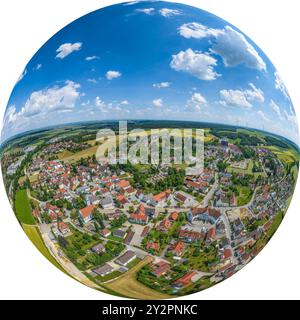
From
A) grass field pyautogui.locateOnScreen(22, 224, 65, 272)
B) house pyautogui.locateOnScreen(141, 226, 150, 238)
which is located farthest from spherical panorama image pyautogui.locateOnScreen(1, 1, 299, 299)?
grass field pyautogui.locateOnScreen(22, 224, 65, 272)

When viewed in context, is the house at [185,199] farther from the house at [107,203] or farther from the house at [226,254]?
the house at [226,254]

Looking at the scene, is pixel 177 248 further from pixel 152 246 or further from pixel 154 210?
pixel 154 210

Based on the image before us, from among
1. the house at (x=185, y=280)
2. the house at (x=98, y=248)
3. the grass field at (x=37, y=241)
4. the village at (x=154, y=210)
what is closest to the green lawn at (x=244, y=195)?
the village at (x=154, y=210)

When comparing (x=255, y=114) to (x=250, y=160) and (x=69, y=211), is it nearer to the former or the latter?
(x=250, y=160)

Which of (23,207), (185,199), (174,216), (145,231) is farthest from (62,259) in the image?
Answer: (185,199)

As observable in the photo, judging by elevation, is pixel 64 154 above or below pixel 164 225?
above

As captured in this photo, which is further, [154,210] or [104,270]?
[104,270]
